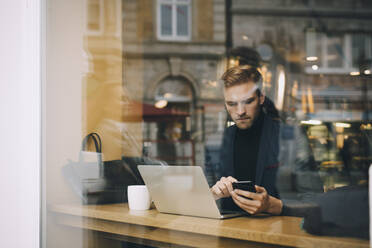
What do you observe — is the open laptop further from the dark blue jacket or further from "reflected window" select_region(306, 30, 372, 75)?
"reflected window" select_region(306, 30, 372, 75)

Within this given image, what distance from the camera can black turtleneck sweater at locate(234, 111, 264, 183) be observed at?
1643 millimetres

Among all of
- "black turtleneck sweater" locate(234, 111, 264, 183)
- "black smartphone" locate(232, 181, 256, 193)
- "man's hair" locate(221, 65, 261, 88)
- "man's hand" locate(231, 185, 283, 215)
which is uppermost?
"man's hair" locate(221, 65, 261, 88)

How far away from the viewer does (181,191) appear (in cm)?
123

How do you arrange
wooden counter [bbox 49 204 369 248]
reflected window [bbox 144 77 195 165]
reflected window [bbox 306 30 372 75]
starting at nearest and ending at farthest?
wooden counter [bbox 49 204 369 248] → reflected window [bbox 144 77 195 165] → reflected window [bbox 306 30 372 75]

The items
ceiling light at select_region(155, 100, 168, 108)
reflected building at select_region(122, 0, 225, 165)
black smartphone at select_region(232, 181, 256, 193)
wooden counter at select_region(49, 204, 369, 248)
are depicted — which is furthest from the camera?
ceiling light at select_region(155, 100, 168, 108)

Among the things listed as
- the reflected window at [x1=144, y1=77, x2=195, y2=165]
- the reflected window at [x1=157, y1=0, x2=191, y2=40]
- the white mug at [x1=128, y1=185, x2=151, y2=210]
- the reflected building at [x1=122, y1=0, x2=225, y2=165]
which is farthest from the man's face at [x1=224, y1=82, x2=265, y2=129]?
the reflected window at [x1=157, y1=0, x2=191, y2=40]

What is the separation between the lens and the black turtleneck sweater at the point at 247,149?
64.7 inches

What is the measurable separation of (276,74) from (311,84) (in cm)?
77

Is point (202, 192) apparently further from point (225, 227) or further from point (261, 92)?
point (261, 92)

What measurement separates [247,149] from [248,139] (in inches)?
1.8

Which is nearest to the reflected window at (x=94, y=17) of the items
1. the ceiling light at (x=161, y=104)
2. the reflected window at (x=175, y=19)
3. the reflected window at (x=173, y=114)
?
the reflected window at (x=173, y=114)

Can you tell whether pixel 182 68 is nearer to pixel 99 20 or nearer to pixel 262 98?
pixel 262 98

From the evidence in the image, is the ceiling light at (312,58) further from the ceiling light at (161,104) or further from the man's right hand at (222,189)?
the man's right hand at (222,189)

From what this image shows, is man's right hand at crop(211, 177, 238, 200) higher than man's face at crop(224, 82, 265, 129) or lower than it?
lower
